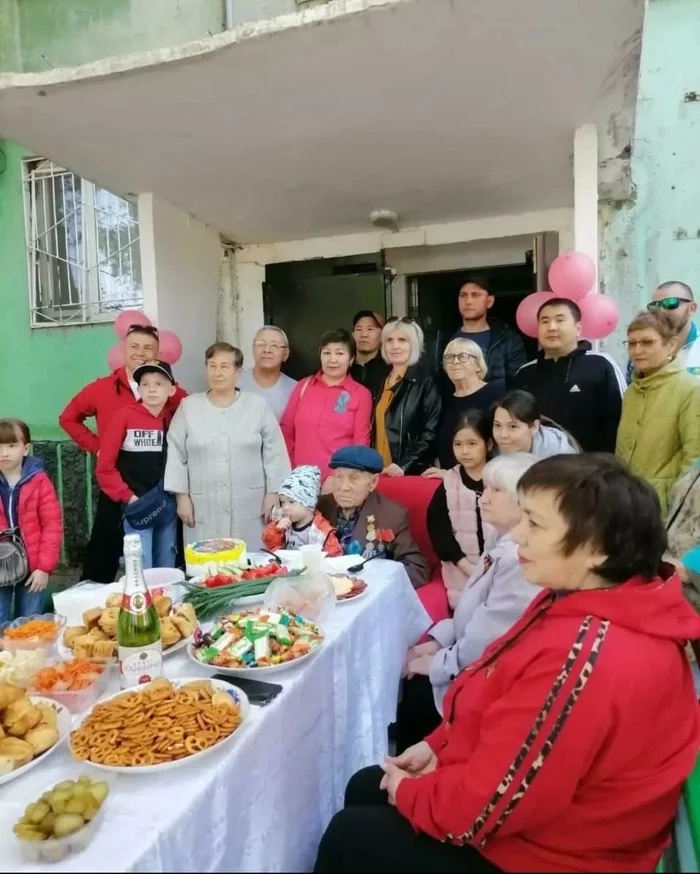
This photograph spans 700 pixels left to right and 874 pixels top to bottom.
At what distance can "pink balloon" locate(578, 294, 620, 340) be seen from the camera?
3.33m

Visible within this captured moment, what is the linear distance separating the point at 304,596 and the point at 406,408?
1.94 metres

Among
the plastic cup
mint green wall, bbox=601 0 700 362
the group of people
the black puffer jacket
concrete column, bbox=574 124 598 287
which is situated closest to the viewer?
the group of people

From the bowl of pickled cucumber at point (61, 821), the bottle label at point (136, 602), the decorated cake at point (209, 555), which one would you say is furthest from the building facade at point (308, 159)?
the bowl of pickled cucumber at point (61, 821)

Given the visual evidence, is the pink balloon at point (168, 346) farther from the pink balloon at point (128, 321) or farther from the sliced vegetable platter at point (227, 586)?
the sliced vegetable platter at point (227, 586)

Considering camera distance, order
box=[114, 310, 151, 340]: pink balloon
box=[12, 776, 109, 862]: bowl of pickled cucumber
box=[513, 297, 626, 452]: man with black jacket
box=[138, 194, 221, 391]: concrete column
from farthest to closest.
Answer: box=[138, 194, 221, 391]: concrete column → box=[114, 310, 151, 340]: pink balloon → box=[513, 297, 626, 452]: man with black jacket → box=[12, 776, 109, 862]: bowl of pickled cucumber

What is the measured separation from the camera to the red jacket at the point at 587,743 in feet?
3.39

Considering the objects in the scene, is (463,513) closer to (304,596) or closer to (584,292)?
(304,596)

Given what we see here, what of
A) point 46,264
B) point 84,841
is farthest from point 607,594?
point 46,264

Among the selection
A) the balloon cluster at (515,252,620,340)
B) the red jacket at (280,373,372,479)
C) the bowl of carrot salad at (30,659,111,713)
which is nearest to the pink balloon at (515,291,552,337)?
the balloon cluster at (515,252,620,340)

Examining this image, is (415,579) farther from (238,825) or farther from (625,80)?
(625,80)

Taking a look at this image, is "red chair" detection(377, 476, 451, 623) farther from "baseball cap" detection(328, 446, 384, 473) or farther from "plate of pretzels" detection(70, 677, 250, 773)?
"plate of pretzels" detection(70, 677, 250, 773)

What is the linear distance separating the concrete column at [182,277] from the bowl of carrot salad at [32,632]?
3.03 metres

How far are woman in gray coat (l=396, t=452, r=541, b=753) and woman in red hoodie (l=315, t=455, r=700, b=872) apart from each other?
28.7 inches

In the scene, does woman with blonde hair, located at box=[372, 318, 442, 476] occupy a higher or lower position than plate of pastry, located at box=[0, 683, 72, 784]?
higher
